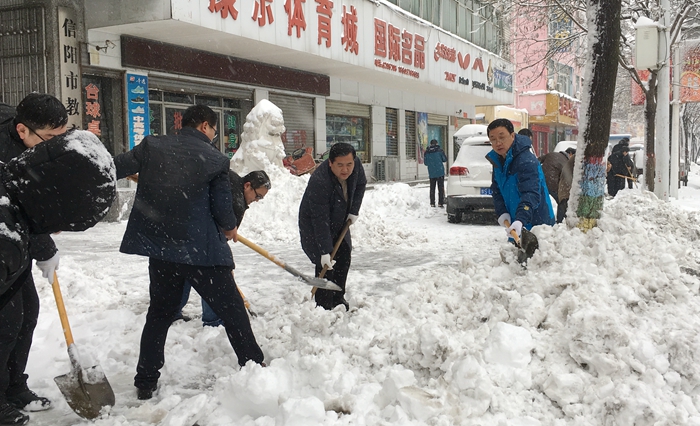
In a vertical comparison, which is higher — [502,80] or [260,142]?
[502,80]

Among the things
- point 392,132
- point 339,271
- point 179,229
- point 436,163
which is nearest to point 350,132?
point 392,132

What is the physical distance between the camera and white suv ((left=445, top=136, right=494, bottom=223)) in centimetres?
1115

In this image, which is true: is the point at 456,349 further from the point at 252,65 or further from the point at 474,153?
the point at 252,65

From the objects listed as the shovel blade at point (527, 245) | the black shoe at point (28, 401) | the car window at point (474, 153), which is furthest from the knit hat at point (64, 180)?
the car window at point (474, 153)

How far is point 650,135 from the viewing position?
Answer: 52.6ft

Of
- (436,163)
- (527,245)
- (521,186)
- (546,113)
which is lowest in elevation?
(527,245)

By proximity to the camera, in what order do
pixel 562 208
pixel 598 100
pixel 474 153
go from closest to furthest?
pixel 598 100, pixel 562 208, pixel 474 153

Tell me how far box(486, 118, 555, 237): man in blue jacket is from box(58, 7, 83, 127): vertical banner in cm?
893

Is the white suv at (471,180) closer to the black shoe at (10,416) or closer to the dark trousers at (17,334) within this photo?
the dark trousers at (17,334)

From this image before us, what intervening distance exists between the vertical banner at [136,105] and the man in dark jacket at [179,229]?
9559 mm

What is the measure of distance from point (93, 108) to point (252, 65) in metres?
4.74

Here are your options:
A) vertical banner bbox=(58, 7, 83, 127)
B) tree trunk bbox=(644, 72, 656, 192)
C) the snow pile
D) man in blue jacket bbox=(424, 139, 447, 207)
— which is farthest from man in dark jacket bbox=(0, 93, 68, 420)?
tree trunk bbox=(644, 72, 656, 192)

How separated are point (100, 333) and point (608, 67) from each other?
4.69 m

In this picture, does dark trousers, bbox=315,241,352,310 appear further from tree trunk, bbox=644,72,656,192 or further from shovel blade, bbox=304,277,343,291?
tree trunk, bbox=644,72,656,192
